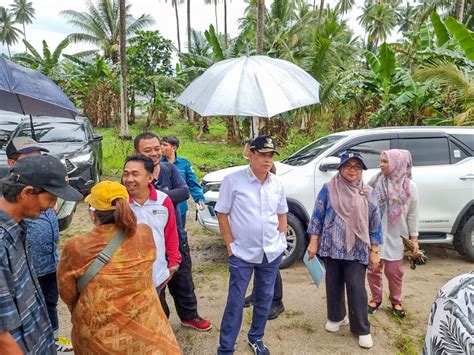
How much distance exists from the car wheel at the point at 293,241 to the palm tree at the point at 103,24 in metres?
21.6

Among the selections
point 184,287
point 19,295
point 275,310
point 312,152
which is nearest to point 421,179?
point 312,152

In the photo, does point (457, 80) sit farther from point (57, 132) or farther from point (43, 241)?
point (57, 132)

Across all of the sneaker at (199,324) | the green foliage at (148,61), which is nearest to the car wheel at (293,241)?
the sneaker at (199,324)

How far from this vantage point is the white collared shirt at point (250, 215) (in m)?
2.87

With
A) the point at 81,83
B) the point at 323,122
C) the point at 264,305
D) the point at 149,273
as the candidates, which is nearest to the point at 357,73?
the point at 323,122

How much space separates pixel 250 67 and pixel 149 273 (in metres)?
2.02

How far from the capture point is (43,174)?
160cm

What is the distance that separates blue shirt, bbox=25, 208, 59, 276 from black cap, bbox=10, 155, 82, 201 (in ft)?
3.93

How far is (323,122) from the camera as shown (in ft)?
55.6

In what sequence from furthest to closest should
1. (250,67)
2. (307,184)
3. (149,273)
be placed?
(307,184) < (250,67) < (149,273)

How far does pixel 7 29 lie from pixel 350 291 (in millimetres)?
70850

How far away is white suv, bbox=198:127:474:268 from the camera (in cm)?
481

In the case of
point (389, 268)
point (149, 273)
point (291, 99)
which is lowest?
point (389, 268)

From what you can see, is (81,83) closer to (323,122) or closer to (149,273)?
(323,122)
